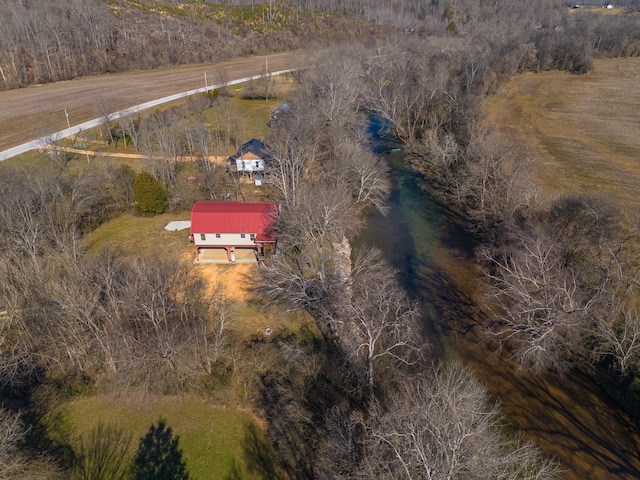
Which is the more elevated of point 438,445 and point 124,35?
point 124,35

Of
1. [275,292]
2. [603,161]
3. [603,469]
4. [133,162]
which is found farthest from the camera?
[603,161]

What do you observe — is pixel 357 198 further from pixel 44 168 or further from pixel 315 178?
pixel 44 168

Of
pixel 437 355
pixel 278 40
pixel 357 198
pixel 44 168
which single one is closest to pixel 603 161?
pixel 357 198

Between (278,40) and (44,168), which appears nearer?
(44,168)

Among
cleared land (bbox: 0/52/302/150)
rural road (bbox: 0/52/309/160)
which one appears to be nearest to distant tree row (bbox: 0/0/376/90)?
rural road (bbox: 0/52/309/160)

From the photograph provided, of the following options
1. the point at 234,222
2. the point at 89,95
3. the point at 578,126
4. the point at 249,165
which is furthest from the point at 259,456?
the point at 578,126

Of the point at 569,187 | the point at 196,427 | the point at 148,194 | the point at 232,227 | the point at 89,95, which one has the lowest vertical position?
the point at 196,427

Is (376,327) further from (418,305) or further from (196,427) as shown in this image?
(196,427)
